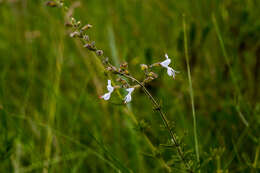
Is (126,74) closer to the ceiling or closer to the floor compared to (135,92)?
closer to the floor

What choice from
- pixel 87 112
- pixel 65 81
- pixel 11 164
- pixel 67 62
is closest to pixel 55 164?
pixel 11 164

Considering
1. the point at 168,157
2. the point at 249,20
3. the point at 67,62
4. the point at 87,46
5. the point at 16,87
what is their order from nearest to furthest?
the point at 87,46, the point at 168,157, the point at 249,20, the point at 16,87, the point at 67,62

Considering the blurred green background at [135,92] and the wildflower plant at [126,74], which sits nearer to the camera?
the wildflower plant at [126,74]

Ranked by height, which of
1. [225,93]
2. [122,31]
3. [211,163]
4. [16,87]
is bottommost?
[211,163]

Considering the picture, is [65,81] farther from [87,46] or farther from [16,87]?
[87,46]

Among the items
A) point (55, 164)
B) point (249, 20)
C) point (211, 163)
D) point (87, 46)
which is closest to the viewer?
point (87, 46)

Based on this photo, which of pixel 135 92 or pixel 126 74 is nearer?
pixel 126 74

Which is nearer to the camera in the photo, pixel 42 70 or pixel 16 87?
pixel 16 87

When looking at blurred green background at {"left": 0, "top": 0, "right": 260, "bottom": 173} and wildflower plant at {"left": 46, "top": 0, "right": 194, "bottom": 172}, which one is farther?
blurred green background at {"left": 0, "top": 0, "right": 260, "bottom": 173}
